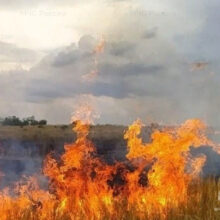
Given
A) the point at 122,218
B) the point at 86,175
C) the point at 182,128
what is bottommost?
the point at 122,218

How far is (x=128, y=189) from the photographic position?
17.1m

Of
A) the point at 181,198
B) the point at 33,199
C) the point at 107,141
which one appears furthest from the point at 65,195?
the point at 107,141

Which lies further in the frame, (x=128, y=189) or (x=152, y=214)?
(x=128, y=189)

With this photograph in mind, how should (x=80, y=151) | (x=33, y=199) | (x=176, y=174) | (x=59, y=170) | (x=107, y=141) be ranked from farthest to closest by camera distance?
(x=107, y=141)
(x=80, y=151)
(x=59, y=170)
(x=176, y=174)
(x=33, y=199)

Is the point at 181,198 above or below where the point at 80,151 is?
below

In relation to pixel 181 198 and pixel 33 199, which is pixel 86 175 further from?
pixel 181 198

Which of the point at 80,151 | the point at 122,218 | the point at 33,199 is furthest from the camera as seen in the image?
the point at 80,151

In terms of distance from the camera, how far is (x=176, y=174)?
17047mm

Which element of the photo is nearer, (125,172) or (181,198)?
(181,198)

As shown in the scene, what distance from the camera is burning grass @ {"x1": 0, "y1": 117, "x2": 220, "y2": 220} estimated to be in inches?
571

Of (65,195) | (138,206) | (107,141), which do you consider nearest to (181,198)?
(138,206)

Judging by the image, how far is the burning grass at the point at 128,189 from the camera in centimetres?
1452

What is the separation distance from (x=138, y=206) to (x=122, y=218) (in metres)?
0.60

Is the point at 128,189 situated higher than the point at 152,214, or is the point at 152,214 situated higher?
the point at 128,189
